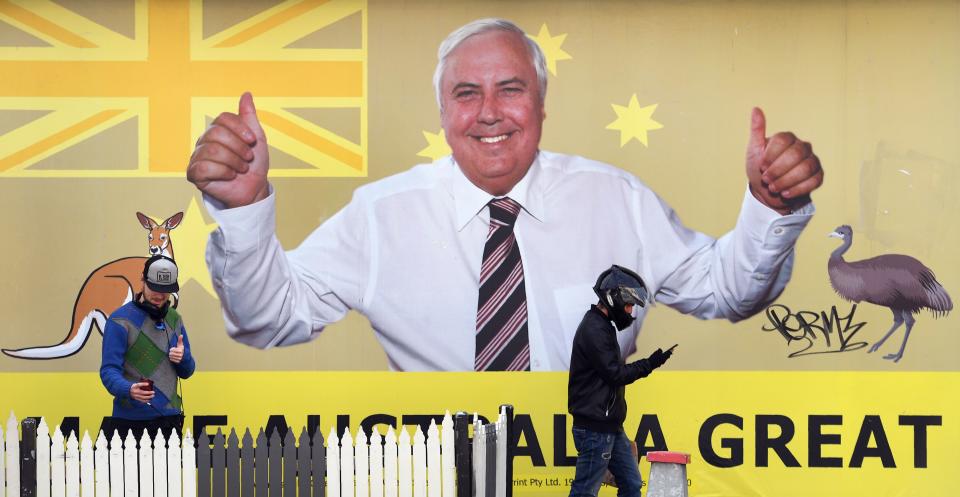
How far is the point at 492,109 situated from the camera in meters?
9.94

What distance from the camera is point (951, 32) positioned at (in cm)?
975

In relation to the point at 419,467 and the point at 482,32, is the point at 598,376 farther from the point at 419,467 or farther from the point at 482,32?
the point at 482,32

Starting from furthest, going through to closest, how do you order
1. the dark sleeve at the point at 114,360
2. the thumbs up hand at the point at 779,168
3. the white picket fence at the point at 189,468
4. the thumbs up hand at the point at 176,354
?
the thumbs up hand at the point at 779,168, the thumbs up hand at the point at 176,354, the white picket fence at the point at 189,468, the dark sleeve at the point at 114,360

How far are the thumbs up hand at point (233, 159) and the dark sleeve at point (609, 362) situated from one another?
2.89m

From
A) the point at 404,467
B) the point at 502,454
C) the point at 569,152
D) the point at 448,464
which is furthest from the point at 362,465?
the point at 569,152

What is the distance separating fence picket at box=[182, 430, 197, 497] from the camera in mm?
8133

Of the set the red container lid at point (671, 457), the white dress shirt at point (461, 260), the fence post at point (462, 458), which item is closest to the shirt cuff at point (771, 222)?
the white dress shirt at point (461, 260)

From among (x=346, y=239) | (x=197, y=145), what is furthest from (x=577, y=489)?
(x=197, y=145)

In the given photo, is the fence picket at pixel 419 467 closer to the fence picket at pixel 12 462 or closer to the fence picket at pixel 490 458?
the fence picket at pixel 490 458

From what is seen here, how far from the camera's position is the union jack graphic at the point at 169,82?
32.2 ft

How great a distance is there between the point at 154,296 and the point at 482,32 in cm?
324

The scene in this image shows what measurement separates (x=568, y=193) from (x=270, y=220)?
2.24 m

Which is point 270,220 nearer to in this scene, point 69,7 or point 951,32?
point 69,7

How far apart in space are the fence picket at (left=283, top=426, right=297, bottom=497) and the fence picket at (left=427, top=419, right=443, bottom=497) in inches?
32.8
